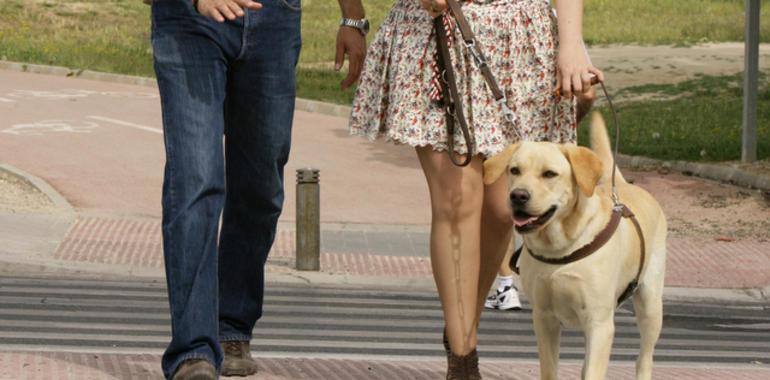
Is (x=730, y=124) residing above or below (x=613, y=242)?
below

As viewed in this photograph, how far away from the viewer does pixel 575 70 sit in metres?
5.72

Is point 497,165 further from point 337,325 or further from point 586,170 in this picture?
point 337,325

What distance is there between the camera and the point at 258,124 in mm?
5727

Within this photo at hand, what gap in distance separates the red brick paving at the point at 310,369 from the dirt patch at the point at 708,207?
664 centimetres

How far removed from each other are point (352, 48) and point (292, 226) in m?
7.58

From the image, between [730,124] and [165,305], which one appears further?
[730,124]

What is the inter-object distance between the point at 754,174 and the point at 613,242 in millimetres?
11007

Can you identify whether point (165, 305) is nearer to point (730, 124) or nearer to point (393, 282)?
point (393, 282)

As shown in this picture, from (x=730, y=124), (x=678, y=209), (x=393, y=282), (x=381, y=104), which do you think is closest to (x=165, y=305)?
(x=393, y=282)

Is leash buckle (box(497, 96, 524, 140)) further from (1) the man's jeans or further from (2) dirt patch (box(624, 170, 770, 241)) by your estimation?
(2) dirt patch (box(624, 170, 770, 241))

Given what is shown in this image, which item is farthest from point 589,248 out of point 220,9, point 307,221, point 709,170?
point 709,170

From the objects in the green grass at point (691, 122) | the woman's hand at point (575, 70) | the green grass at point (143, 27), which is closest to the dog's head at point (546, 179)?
the woman's hand at point (575, 70)

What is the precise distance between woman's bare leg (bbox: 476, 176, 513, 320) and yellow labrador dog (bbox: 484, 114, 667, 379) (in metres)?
0.39

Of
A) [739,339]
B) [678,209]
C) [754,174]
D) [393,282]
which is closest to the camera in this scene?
[739,339]
